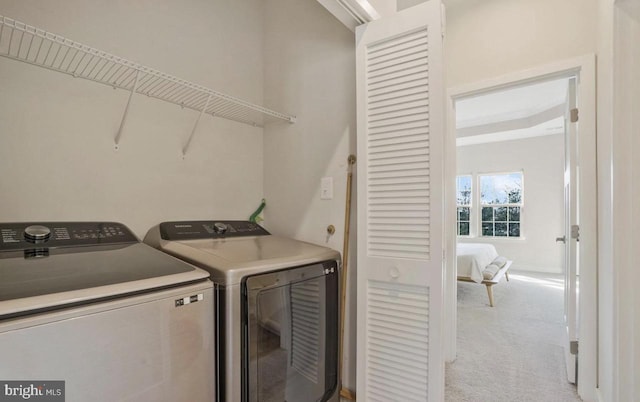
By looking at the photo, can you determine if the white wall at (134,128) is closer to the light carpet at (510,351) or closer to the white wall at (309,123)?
the white wall at (309,123)

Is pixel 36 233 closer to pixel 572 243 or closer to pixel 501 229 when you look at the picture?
pixel 572 243

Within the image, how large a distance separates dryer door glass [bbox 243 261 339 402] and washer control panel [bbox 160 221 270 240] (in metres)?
0.58

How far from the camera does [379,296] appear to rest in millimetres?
1456

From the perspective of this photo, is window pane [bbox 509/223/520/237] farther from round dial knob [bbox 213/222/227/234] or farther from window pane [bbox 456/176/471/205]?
round dial knob [bbox 213/222/227/234]

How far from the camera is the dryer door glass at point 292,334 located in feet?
3.58

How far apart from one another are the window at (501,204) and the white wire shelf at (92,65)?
19.8 ft

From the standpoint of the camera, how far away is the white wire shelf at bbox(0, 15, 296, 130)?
3.53 feet

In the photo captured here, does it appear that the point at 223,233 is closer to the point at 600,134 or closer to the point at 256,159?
the point at 256,159

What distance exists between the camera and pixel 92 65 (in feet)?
4.46

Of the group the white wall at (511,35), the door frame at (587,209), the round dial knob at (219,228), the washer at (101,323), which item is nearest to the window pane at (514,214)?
the door frame at (587,209)

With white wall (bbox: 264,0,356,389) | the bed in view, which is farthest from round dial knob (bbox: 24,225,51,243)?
the bed

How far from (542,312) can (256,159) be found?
12.2 feet

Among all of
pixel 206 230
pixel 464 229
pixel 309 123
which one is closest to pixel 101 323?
pixel 206 230

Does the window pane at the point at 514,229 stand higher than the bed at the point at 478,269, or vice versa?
the window pane at the point at 514,229
